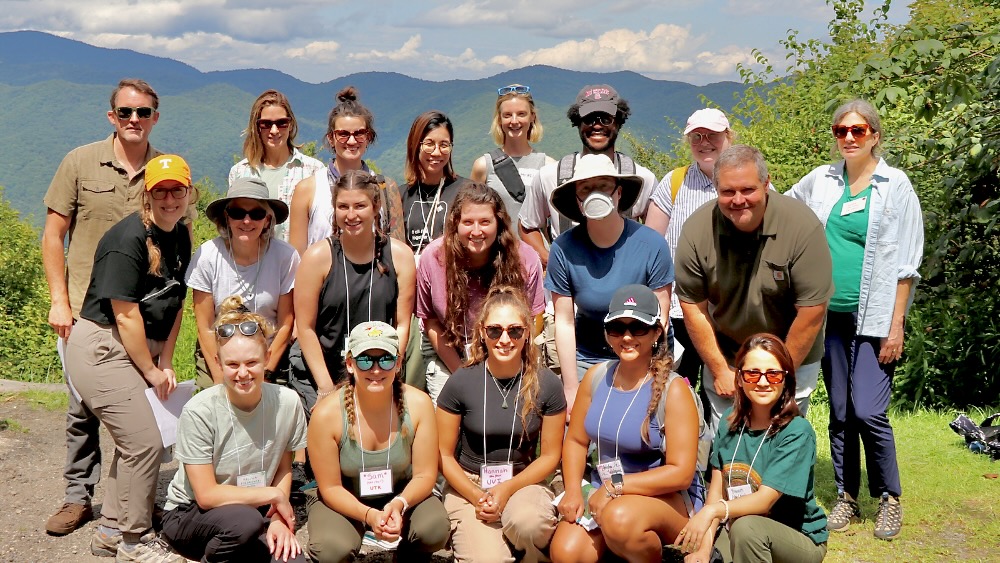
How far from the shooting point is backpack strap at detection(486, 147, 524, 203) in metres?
6.06

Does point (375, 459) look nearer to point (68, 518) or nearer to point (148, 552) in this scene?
point (148, 552)

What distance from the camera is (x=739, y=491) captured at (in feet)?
13.6

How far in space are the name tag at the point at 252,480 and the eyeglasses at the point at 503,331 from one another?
1312mm

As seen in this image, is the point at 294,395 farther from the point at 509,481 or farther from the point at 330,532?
the point at 509,481

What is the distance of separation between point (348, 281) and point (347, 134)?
115cm

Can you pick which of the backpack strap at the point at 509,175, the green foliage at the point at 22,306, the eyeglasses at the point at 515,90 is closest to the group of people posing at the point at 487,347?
the backpack strap at the point at 509,175

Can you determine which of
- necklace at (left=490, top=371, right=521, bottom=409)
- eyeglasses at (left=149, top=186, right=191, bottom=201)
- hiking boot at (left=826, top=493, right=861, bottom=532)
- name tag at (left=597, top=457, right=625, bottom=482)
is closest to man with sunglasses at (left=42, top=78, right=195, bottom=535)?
eyeglasses at (left=149, top=186, right=191, bottom=201)

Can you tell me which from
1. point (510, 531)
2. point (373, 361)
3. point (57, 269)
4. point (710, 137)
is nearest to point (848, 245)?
point (710, 137)

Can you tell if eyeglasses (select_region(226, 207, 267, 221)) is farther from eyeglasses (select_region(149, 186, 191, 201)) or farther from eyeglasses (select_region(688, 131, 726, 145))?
eyeglasses (select_region(688, 131, 726, 145))

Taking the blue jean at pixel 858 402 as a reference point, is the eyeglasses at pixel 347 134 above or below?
above

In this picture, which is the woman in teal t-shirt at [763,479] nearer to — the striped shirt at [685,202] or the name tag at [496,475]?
the name tag at [496,475]

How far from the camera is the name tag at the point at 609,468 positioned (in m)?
4.35

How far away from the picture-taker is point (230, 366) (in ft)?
14.3

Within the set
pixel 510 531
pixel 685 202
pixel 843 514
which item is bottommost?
pixel 843 514
